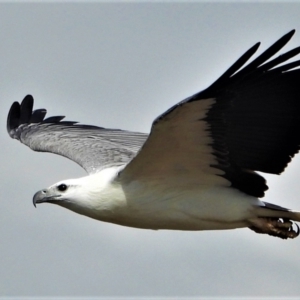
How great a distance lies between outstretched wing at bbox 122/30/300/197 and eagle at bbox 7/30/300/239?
12 mm

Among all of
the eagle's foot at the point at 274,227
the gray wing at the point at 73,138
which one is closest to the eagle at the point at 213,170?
Result: the eagle's foot at the point at 274,227

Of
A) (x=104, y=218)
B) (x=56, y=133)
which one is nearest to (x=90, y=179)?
(x=104, y=218)

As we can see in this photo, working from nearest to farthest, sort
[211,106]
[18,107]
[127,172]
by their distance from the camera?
1. [211,106]
2. [127,172]
3. [18,107]

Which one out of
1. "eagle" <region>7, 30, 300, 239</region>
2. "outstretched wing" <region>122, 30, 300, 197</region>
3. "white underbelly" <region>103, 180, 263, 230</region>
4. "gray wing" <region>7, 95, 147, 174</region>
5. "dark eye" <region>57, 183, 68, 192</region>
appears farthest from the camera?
"gray wing" <region>7, 95, 147, 174</region>

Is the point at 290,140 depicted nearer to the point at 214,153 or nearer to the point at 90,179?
the point at 214,153

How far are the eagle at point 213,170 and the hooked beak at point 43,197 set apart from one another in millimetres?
13

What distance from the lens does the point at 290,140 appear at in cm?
1273

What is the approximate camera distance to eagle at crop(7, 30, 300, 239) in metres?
12.0

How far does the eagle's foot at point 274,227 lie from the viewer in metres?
13.0

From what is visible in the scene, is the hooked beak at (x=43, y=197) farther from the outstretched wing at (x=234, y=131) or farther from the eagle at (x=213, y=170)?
the outstretched wing at (x=234, y=131)

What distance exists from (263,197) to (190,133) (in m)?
1.59

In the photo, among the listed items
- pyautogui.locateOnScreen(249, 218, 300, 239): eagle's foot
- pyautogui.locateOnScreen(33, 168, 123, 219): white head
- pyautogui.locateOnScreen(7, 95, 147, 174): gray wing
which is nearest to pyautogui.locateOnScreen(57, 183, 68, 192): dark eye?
pyautogui.locateOnScreen(33, 168, 123, 219): white head

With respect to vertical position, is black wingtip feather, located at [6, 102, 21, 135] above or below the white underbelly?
above

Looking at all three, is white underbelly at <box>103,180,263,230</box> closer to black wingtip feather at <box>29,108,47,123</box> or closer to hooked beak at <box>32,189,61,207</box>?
hooked beak at <box>32,189,61,207</box>
